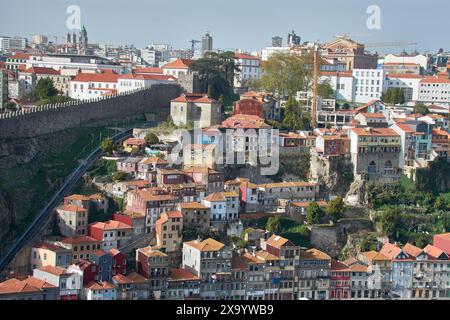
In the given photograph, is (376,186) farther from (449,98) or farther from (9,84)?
(9,84)

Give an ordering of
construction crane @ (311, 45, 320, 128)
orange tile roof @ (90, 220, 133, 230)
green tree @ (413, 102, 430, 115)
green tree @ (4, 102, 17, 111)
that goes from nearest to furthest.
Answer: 1. orange tile roof @ (90, 220, 133, 230)
2. construction crane @ (311, 45, 320, 128)
3. green tree @ (4, 102, 17, 111)
4. green tree @ (413, 102, 430, 115)

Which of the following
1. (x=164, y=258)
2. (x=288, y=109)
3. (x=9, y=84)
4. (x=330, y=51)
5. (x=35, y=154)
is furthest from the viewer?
(x=330, y=51)

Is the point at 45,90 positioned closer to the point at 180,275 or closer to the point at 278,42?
the point at 180,275

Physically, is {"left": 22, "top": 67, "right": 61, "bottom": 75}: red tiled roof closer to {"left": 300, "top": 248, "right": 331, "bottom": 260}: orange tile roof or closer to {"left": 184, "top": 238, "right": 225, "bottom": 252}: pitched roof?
{"left": 184, "top": 238, "right": 225, "bottom": 252}: pitched roof

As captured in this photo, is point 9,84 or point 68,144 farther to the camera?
point 9,84

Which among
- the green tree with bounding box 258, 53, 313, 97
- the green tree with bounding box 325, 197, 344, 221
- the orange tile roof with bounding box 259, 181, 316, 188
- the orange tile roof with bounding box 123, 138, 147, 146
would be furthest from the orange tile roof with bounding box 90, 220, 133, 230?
the green tree with bounding box 258, 53, 313, 97
